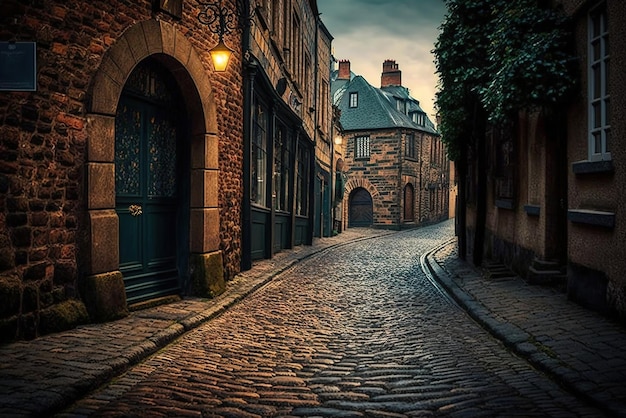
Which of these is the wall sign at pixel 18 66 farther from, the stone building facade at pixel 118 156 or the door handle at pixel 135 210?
the door handle at pixel 135 210

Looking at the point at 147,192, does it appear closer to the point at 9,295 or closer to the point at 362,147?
the point at 9,295

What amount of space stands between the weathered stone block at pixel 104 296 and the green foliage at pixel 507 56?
18.8 feet

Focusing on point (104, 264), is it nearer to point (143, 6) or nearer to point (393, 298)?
point (143, 6)

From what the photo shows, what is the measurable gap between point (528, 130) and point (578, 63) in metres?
2.12

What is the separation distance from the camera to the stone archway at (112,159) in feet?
19.4

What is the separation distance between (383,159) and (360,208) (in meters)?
3.37

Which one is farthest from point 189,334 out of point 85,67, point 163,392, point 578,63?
point 578,63

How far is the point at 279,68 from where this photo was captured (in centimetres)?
1378

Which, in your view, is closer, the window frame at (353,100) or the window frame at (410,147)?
the window frame at (410,147)

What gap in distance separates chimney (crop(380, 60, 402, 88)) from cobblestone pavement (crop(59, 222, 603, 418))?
3353cm

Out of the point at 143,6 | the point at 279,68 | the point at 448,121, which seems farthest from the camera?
the point at 279,68

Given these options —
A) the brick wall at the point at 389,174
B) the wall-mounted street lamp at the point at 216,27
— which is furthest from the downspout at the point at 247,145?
the brick wall at the point at 389,174

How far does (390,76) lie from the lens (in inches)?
1570

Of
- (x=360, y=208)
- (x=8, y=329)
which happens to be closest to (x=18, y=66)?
(x=8, y=329)
